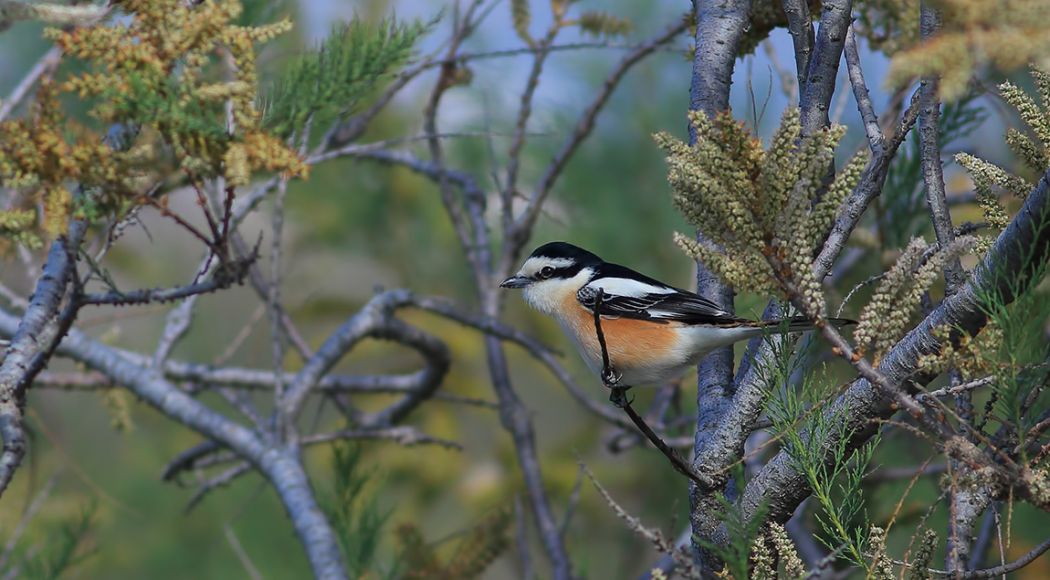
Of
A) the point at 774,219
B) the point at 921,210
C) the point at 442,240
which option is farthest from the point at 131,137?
the point at 442,240

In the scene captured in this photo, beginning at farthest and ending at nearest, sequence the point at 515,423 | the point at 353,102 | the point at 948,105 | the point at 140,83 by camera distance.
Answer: the point at 515,423, the point at 948,105, the point at 353,102, the point at 140,83

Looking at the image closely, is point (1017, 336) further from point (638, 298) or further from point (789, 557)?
point (638, 298)

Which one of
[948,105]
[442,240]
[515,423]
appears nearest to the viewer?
[948,105]

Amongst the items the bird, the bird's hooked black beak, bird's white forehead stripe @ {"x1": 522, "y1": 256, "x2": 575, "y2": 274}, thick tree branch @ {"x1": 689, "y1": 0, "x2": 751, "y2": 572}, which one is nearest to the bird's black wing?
the bird

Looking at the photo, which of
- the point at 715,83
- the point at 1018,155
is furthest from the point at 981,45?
the point at 715,83

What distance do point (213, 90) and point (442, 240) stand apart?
452 cm

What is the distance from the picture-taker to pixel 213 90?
71.8 inches

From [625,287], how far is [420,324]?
2.70 meters

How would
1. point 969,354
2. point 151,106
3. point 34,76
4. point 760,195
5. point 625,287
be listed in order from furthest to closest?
1. point 625,287
2. point 34,76
3. point 151,106
4. point 969,354
5. point 760,195

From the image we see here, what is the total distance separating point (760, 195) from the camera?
1.44 meters

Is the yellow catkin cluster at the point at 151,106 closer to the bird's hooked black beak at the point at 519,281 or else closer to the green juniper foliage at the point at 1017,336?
the green juniper foliage at the point at 1017,336

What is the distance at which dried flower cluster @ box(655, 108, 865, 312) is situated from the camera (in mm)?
1428

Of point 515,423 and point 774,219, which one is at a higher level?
point 515,423

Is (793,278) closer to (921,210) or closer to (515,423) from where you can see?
(921,210)
